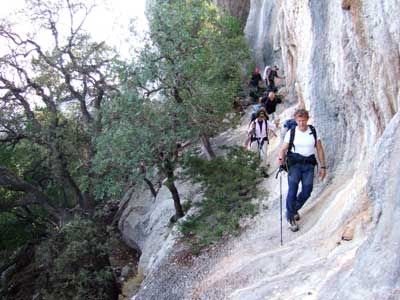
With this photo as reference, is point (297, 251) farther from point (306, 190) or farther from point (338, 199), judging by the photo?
point (338, 199)

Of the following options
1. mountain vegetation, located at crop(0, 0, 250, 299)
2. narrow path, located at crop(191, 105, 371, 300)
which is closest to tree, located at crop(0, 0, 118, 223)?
mountain vegetation, located at crop(0, 0, 250, 299)

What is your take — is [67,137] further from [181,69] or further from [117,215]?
[181,69]

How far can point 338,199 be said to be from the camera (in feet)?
27.5

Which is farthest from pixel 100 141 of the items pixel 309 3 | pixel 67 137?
pixel 309 3

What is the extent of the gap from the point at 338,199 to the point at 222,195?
3815mm

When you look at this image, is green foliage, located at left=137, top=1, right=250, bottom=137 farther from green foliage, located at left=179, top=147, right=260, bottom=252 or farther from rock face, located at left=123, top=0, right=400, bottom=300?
rock face, located at left=123, top=0, right=400, bottom=300

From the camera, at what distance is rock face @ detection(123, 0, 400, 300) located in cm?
512

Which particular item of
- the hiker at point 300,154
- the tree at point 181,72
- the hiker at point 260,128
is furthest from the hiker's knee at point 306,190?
the tree at point 181,72

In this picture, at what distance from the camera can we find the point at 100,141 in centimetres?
1411

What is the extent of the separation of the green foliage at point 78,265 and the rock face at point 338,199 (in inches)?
67.8

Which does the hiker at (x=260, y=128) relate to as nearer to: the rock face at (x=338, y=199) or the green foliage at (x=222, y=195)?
the green foliage at (x=222, y=195)

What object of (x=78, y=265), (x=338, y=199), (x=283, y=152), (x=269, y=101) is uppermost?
(x=269, y=101)

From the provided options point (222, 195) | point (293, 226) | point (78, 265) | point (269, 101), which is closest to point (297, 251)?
point (293, 226)

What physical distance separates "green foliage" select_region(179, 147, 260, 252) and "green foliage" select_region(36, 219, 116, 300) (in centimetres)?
270
